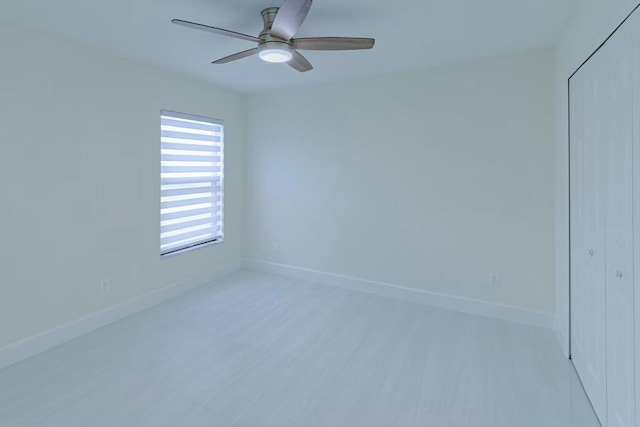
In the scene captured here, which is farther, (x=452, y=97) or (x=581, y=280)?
(x=452, y=97)

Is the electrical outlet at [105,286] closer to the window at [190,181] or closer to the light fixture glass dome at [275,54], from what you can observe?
the window at [190,181]

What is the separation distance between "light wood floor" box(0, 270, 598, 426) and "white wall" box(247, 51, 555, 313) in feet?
1.87

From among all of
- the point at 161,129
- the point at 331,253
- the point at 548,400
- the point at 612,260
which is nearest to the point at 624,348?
the point at 612,260

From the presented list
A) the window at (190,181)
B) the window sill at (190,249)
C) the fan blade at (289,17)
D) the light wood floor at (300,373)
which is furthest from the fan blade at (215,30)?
the window sill at (190,249)

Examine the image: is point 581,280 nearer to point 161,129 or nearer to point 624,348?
point 624,348

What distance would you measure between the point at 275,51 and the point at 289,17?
36 centimetres

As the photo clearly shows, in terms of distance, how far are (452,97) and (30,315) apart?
3.95 metres

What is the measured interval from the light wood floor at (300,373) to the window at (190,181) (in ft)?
3.02

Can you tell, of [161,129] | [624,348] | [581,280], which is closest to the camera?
[624,348]

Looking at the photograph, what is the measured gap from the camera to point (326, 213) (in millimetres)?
4000

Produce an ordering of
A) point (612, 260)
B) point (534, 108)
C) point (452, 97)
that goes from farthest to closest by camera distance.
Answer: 1. point (452, 97)
2. point (534, 108)
3. point (612, 260)

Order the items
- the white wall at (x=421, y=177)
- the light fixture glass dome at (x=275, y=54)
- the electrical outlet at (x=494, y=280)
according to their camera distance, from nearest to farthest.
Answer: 1. the light fixture glass dome at (x=275, y=54)
2. the white wall at (x=421, y=177)
3. the electrical outlet at (x=494, y=280)

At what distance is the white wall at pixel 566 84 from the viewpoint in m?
1.72

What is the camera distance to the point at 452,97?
3207 millimetres
